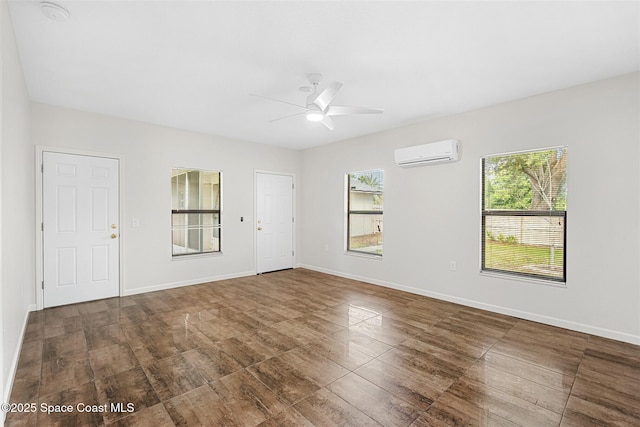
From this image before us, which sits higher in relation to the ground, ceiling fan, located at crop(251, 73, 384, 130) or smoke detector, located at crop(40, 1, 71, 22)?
smoke detector, located at crop(40, 1, 71, 22)

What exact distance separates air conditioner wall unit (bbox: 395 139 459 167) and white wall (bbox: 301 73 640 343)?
0.46 feet

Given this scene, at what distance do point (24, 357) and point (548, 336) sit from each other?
483 centimetres

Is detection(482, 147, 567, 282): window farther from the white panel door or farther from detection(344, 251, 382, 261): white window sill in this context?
the white panel door

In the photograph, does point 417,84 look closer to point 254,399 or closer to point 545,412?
point 545,412

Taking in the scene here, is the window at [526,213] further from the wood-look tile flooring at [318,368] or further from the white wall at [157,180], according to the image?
the white wall at [157,180]

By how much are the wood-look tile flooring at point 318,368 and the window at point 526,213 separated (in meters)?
0.69

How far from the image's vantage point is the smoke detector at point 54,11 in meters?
1.98

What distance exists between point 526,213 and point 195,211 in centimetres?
→ 483

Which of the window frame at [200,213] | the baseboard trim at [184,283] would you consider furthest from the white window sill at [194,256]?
the baseboard trim at [184,283]

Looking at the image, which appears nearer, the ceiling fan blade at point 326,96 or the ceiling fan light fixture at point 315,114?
the ceiling fan blade at point 326,96

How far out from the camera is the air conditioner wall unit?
13.3 ft

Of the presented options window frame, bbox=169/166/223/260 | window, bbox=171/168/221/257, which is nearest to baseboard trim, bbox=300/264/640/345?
window frame, bbox=169/166/223/260

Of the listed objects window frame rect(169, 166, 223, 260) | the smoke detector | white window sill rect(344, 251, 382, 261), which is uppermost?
the smoke detector

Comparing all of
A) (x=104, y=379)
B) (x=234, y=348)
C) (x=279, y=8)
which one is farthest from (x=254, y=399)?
(x=279, y=8)
